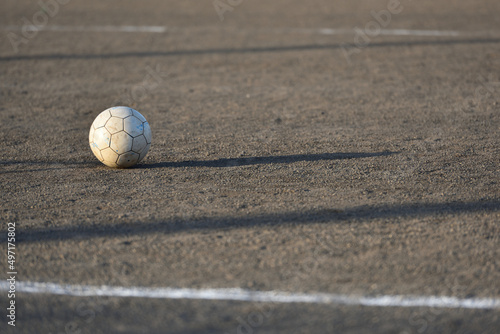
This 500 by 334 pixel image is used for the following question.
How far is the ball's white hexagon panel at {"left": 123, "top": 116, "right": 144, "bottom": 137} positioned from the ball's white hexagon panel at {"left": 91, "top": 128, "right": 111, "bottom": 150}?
0.20 m

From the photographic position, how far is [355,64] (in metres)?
10.9

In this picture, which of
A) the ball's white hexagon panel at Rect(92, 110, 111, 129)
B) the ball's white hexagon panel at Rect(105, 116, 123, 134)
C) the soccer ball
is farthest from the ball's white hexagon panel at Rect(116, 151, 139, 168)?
the ball's white hexagon panel at Rect(92, 110, 111, 129)

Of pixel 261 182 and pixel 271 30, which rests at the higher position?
pixel 261 182

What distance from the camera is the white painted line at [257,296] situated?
154 inches

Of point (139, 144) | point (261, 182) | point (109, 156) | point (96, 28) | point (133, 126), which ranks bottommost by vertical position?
point (96, 28)

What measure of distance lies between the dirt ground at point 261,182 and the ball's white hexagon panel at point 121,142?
29 cm

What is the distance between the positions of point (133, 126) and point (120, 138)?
0.20 m

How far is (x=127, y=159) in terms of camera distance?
6215 millimetres

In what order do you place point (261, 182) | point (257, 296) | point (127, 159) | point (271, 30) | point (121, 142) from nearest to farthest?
1. point (257, 296)
2. point (261, 182)
3. point (121, 142)
4. point (127, 159)
5. point (271, 30)

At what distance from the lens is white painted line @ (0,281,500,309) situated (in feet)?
12.8

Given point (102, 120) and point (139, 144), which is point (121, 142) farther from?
point (102, 120)

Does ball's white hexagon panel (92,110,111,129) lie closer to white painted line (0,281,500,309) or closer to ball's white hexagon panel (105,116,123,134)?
ball's white hexagon panel (105,116,123,134)

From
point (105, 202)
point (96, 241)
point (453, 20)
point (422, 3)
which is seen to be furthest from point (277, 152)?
point (422, 3)

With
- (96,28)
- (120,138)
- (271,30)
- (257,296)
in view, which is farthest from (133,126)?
→ (96,28)
